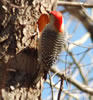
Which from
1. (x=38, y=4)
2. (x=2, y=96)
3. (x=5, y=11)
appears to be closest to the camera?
(x=2, y=96)

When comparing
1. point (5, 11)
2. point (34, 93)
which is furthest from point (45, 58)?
point (5, 11)

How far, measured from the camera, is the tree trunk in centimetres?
294

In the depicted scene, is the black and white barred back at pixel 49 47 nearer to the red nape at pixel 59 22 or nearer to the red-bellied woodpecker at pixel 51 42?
the red-bellied woodpecker at pixel 51 42

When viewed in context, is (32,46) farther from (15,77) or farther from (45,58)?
(15,77)

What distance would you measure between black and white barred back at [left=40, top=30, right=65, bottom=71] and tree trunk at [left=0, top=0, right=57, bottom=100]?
10cm

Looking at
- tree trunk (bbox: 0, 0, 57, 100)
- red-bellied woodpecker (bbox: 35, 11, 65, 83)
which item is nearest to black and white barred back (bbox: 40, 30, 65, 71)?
red-bellied woodpecker (bbox: 35, 11, 65, 83)

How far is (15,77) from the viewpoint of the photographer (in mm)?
2977

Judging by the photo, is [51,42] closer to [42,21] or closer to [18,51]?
[42,21]

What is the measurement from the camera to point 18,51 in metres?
3.04

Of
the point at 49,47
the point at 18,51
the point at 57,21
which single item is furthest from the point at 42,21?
the point at 18,51

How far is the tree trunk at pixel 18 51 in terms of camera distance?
116 inches

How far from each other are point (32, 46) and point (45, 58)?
7.9 inches

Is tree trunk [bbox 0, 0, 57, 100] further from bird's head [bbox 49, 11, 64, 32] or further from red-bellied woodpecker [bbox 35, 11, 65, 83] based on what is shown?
bird's head [bbox 49, 11, 64, 32]

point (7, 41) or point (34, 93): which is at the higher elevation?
point (7, 41)
